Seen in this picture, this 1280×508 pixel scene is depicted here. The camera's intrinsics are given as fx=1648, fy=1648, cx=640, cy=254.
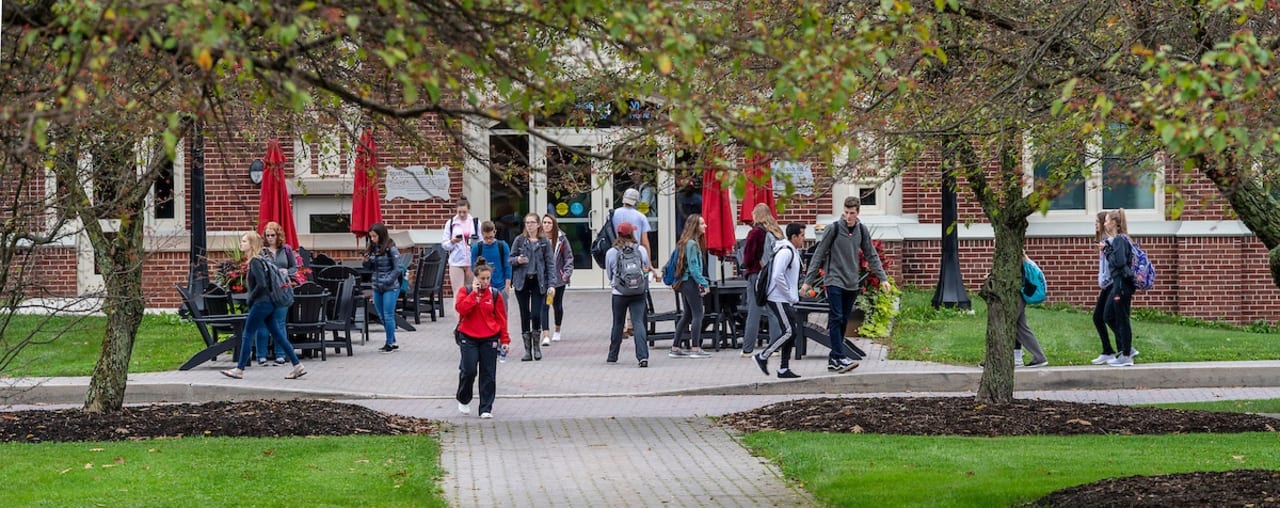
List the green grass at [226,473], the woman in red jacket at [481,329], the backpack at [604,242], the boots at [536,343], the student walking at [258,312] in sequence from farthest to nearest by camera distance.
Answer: the backpack at [604,242]
the boots at [536,343]
the student walking at [258,312]
the woman in red jacket at [481,329]
the green grass at [226,473]

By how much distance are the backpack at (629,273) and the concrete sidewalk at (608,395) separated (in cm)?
83

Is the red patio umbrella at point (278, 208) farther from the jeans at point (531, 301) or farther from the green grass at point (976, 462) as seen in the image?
the green grass at point (976, 462)

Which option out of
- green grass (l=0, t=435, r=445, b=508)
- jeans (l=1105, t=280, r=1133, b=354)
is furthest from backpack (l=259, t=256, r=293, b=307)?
jeans (l=1105, t=280, r=1133, b=354)

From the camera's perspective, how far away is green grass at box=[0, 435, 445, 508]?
360 inches

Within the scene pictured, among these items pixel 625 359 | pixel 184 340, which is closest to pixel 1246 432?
pixel 625 359

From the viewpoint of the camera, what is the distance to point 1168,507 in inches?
322

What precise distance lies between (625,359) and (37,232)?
8.88 metres

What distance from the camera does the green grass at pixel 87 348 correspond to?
54.6ft

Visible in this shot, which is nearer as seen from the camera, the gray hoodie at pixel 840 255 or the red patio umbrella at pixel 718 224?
the gray hoodie at pixel 840 255

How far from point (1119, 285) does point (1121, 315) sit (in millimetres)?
337

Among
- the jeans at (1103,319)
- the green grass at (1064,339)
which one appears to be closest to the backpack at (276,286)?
the green grass at (1064,339)

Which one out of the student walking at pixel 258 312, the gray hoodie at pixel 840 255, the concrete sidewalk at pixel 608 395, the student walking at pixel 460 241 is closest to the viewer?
the concrete sidewalk at pixel 608 395

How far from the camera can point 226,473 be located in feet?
33.1

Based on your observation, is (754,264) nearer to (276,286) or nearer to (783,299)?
(783,299)
